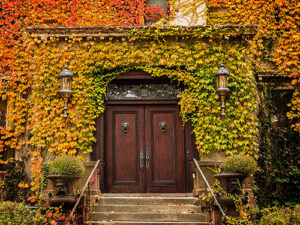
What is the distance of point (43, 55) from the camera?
33.7ft

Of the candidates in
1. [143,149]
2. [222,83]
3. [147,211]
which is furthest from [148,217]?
[222,83]

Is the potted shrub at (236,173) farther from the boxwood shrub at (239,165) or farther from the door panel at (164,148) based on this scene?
the door panel at (164,148)

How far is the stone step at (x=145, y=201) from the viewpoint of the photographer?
27.9 feet

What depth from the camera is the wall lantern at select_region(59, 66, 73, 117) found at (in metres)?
9.59

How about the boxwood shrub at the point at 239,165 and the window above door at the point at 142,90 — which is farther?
the window above door at the point at 142,90

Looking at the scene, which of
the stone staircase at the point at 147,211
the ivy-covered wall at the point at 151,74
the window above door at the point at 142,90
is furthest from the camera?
the window above door at the point at 142,90

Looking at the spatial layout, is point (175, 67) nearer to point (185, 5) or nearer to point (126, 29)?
point (126, 29)

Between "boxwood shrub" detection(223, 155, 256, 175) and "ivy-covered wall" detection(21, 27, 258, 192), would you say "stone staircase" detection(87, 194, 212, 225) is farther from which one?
"ivy-covered wall" detection(21, 27, 258, 192)

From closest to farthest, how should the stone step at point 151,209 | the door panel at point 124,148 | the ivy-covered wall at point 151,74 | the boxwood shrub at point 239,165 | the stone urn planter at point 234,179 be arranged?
the stone urn planter at point 234,179, the boxwood shrub at point 239,165, the stone step at point 151,209, the ivy-covered wall at point 151,74, the door panel at point 124,148

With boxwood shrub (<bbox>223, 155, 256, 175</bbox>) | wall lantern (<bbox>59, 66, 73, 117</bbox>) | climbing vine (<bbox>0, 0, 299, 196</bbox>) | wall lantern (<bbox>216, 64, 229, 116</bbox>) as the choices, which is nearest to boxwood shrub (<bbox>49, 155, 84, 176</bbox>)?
climbing vine (<bbox>0, 0, 299, 196</bbox>)

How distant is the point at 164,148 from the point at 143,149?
60 centimetres

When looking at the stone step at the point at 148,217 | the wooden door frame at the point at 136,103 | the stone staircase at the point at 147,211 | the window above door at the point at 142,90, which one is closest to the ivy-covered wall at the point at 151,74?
the wooden door frame at the point at 136,103

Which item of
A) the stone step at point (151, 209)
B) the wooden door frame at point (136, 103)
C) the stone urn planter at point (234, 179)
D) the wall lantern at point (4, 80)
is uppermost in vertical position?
the wall lantern at point (4, 80)

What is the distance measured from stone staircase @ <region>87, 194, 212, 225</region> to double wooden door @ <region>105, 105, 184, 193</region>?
1480 millimetres
